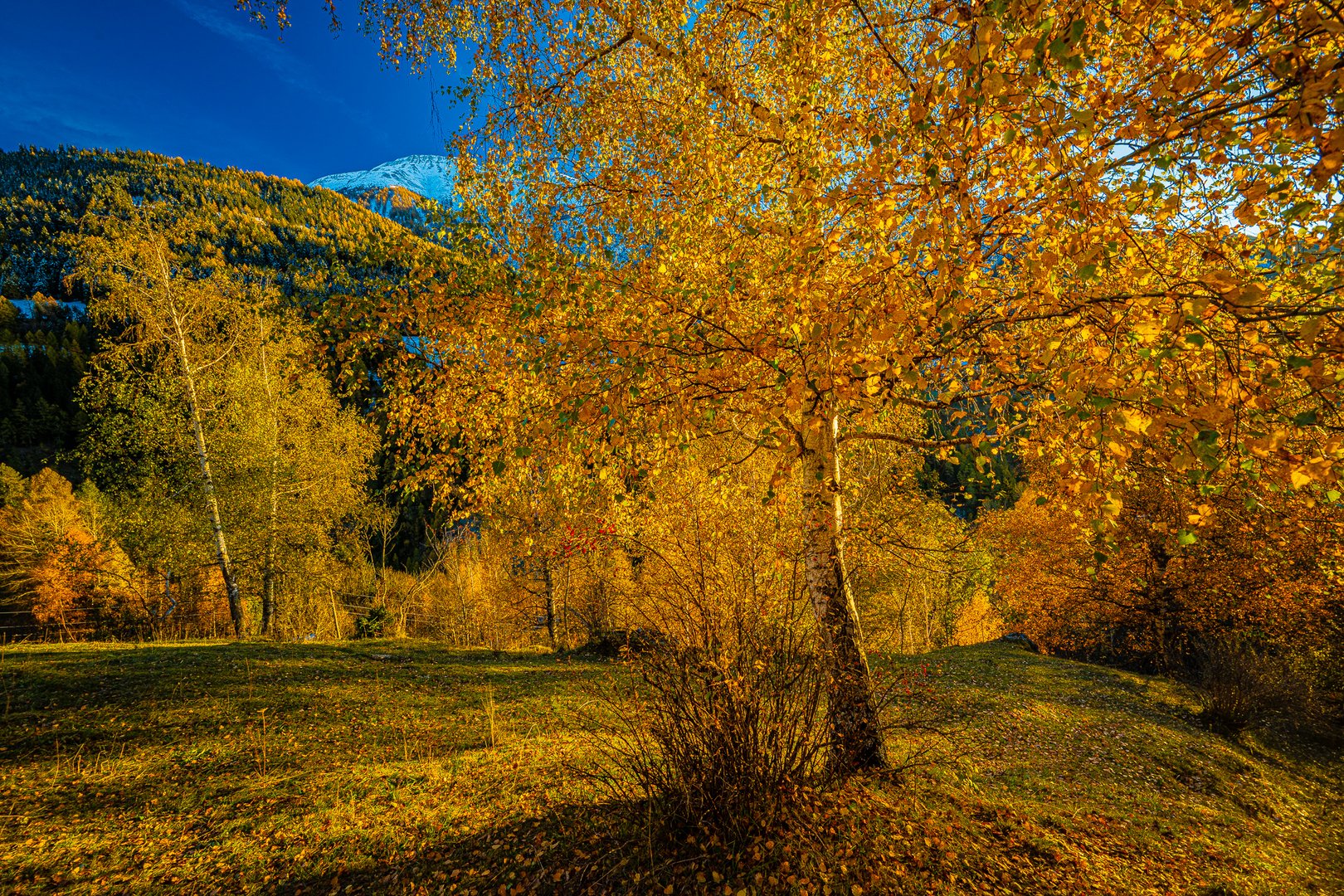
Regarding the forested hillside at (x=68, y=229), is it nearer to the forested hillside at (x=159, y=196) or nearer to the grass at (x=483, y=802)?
the forested hillside at (x=159, y=196)

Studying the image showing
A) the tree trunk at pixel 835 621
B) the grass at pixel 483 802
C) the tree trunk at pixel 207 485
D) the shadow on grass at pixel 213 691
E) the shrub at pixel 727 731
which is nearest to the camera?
the grass at pixel 483 802

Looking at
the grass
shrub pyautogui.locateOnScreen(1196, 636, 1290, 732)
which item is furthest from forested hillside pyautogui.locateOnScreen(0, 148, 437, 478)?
shrub pyautogui.locateOnScreen(1196, 636, 1290, 732)

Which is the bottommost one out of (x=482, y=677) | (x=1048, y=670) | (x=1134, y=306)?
(x=1048, y=670)

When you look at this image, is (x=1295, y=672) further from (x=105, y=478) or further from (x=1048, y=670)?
(x=105, y=478)

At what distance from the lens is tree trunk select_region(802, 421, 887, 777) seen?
13.7 ft

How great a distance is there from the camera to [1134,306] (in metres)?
2.62

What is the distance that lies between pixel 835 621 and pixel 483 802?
3514mm

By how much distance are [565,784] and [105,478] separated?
17.9 metres

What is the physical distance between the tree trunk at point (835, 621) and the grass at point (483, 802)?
32 centimetres

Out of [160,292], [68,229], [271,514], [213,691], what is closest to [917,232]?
[213,691]

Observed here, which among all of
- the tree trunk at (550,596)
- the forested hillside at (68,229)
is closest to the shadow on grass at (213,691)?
the tree trunk at (550,596)

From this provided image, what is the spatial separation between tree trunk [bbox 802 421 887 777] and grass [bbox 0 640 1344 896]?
1.05 feet

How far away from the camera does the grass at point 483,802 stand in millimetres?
3381

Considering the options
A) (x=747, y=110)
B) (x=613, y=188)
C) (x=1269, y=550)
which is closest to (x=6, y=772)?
(x=613, y=188)
